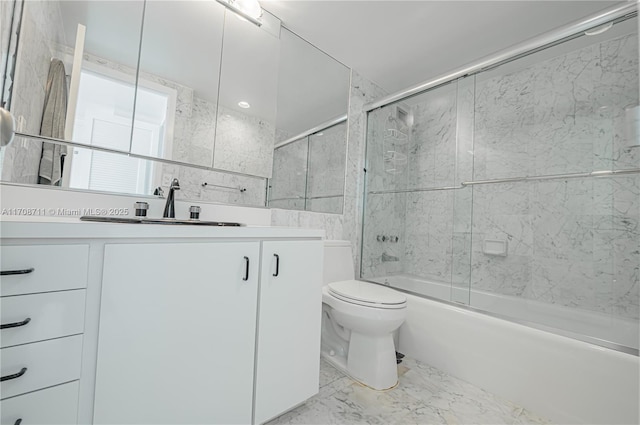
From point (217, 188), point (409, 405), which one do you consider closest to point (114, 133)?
point (217, 188)

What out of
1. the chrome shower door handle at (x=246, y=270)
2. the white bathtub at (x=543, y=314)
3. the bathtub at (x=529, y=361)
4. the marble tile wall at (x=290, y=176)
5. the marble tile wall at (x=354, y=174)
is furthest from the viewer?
the marble tile wall at (x=354, y=174)

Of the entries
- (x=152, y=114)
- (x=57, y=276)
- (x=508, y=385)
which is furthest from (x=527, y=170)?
(x=57, y=276)

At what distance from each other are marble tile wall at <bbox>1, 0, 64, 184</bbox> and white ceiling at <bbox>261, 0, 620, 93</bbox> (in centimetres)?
112

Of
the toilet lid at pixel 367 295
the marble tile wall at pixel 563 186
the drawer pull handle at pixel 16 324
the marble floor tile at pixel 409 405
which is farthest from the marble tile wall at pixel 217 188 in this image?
the marble tile wall at pixel 563 186

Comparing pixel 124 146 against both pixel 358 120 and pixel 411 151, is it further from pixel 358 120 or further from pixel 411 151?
pixel 411 151

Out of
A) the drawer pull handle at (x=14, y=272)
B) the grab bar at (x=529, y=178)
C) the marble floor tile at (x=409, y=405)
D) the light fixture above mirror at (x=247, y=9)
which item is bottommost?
the marble floor tile at (x=409, y=405)

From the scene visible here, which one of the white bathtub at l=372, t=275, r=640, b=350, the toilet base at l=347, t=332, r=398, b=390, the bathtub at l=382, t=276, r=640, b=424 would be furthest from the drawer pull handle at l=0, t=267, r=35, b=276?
the white bathtub at l=372, t=275, r=640, b=350

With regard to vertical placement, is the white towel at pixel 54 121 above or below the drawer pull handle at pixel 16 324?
above

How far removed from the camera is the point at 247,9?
5.33ft

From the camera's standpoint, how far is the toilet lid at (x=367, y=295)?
4.46 ft

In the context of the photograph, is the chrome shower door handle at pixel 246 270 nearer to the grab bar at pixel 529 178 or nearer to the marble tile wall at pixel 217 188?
the marble tile wall at pixel 217 188

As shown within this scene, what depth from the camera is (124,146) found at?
3.95ft

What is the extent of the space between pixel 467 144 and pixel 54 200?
2.64 meters

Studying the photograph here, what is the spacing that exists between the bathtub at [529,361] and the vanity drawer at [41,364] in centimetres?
168
